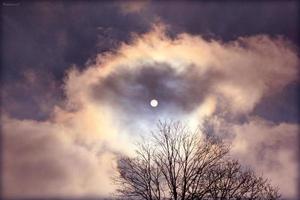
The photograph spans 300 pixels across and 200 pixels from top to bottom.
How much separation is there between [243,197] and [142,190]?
311 inches

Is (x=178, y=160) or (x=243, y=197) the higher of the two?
(x=178, y=160)

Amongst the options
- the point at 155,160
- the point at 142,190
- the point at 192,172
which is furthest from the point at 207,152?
the point at 142,190

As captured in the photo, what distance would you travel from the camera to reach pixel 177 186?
27375 mm

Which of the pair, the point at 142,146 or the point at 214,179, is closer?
the point at 214,179

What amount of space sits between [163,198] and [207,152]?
5.02 metres

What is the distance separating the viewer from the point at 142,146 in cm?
2953

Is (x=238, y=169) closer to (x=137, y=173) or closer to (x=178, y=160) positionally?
(x=178, y=160)

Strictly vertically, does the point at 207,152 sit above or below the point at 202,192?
above

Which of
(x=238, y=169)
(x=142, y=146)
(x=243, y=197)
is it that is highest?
(x=142, y=146)

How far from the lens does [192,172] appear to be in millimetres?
27859

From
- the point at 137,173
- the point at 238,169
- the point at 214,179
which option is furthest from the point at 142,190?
the point at 238,169

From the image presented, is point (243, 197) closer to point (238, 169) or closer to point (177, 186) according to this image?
point (238, 169)

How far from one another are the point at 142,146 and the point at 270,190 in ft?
35.2

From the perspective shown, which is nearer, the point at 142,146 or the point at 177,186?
the point at 177,186
